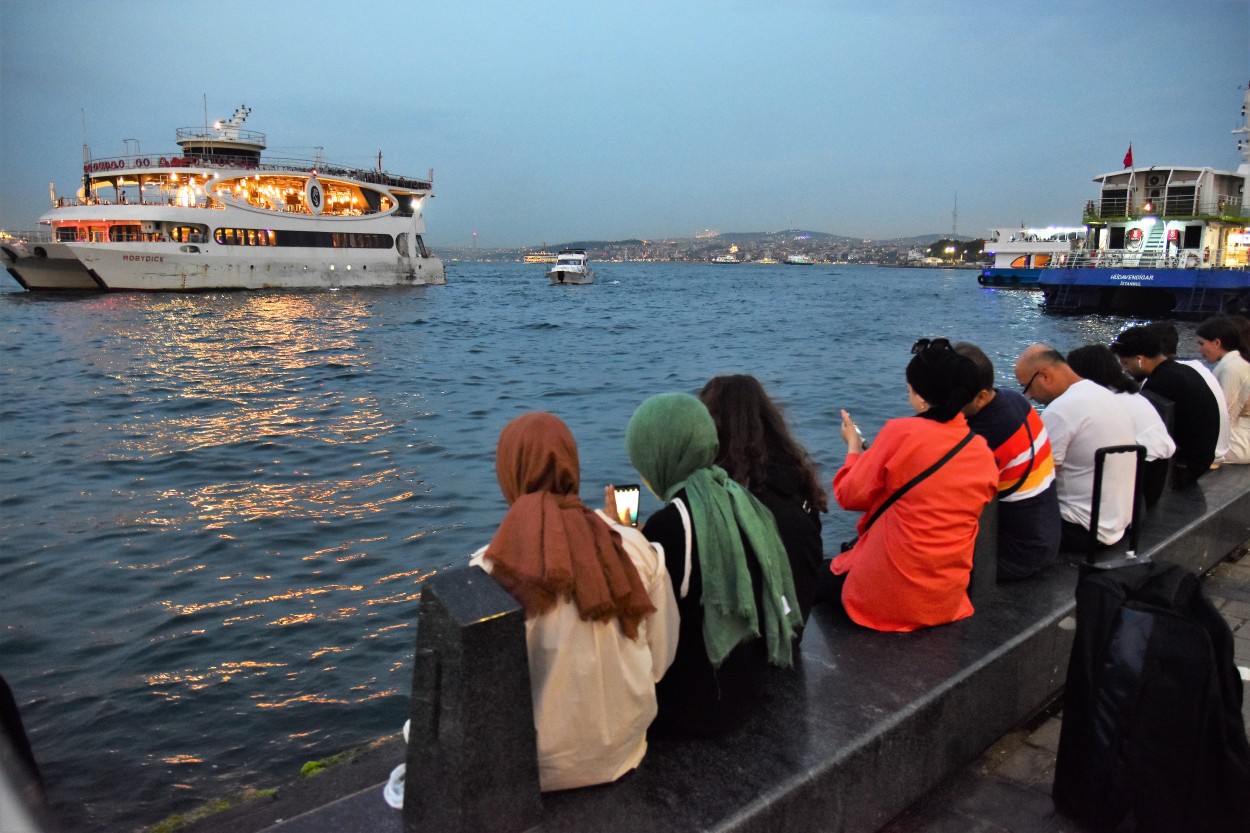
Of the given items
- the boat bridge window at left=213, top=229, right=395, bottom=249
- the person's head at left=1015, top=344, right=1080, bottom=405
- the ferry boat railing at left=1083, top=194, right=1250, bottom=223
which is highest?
the ferry boat railing at left=1083, top=194, right=1250, bottom=223

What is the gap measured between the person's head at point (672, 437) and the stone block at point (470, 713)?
0.61 m

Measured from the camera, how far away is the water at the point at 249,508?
16.8 ft

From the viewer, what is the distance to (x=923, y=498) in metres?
3.09

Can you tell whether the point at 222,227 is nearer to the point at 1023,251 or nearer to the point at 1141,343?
the point at 1141,343

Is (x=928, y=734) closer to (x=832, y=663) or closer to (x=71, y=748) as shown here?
(x=832, y=663)

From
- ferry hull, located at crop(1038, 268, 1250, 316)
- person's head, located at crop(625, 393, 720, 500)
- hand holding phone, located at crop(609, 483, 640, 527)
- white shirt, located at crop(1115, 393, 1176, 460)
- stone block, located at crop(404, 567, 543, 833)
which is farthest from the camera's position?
ferry hull, located at crop(1038, 268, 1250, 316)

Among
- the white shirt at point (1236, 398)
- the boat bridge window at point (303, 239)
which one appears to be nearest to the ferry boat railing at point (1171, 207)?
the boat bridge window at point (303, 239)

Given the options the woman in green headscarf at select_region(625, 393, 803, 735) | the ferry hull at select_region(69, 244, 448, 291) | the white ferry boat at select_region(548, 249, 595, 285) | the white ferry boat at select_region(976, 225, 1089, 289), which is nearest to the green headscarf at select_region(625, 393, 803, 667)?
the woman in green headscarf at select_region(625, 393, 803, 735)

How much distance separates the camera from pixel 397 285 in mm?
55906

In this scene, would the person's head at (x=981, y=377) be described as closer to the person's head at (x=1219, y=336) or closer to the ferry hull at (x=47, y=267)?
the person's head at (x=1219, y=336)

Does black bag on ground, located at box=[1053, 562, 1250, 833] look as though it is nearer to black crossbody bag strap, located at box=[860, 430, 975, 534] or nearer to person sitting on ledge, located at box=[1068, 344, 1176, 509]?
black crossbody bag strap, located at box=[860, 430, 975, 534]

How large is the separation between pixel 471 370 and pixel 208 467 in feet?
38.1

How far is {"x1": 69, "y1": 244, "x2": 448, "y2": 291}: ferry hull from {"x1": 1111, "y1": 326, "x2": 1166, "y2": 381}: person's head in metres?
46.1

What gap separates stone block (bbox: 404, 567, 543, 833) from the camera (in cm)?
193
